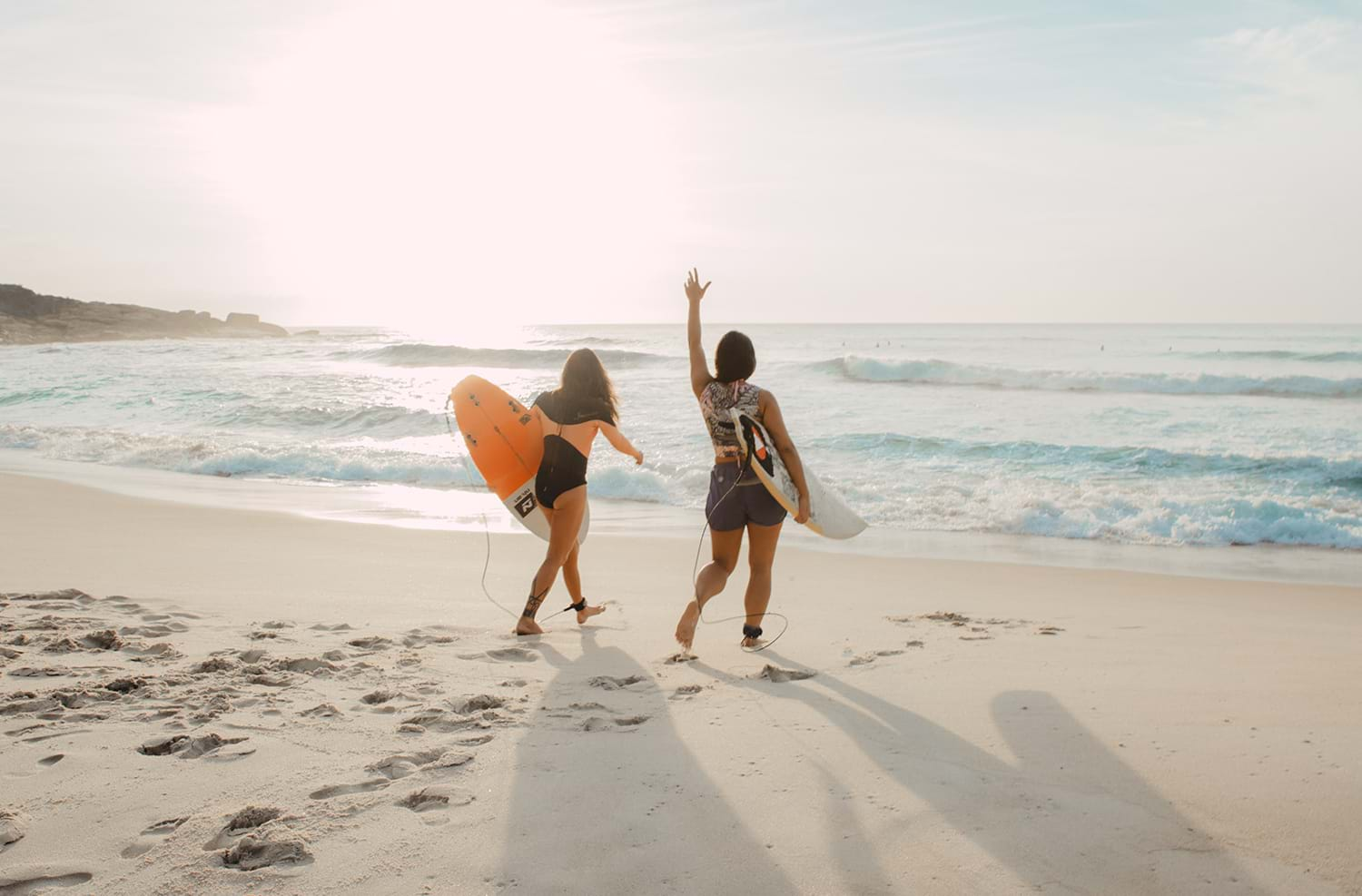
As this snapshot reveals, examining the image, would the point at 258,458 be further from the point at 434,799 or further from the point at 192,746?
the point at 434,799

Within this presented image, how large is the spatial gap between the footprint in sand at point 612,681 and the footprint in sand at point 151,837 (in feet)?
5.84

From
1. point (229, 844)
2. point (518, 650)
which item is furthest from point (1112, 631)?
point (229, 844)

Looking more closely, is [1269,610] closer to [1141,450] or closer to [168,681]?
[168,681]

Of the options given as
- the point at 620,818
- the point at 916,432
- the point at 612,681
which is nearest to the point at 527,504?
the point at 612,681

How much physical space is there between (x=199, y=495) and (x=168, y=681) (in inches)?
299

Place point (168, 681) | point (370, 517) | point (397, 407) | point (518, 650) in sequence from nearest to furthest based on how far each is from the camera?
point (168, 681)
point (518, 650)
point (370, 517)
point (397, 407)

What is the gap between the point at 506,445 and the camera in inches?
227

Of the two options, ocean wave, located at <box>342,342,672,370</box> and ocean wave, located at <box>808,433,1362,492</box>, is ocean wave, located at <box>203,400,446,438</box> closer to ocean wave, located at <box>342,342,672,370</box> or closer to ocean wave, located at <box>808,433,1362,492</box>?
ocean wave, located at <box>808,433,1362,492</box>

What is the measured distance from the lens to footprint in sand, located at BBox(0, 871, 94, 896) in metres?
2.25

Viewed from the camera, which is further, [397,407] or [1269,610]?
[397,407]

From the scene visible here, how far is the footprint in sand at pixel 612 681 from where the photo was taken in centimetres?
403

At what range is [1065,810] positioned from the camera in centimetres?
271

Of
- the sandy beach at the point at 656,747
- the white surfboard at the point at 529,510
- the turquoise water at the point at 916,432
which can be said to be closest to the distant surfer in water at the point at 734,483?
the sandy beach at the point at 656,747

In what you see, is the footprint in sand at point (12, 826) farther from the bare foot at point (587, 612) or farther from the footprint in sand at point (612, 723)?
the bare foot at point (587, 612)
